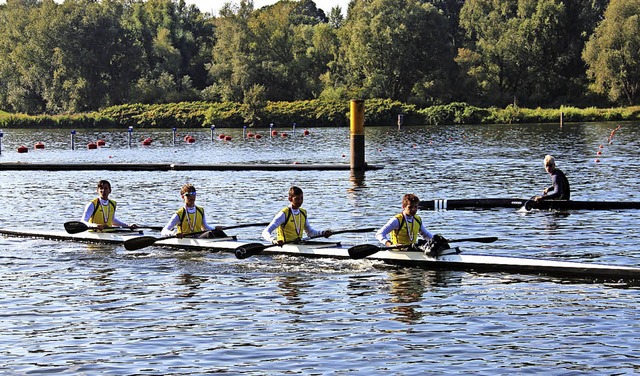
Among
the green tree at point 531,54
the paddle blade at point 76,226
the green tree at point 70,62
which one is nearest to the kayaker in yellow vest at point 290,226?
the paddle blade at point 76,226

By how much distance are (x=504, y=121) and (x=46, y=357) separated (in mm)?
95126

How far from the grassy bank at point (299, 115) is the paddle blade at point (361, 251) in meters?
84.8

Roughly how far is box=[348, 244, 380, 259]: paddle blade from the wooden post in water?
22443 mm

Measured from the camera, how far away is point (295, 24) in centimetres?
15350

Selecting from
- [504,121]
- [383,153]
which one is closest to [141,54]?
[504,121]

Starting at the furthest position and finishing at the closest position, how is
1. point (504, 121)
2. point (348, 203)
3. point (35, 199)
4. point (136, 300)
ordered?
1. point (504, 121)
2. point (35, 199)
3. point (348, 203)
4. point (136, 300)

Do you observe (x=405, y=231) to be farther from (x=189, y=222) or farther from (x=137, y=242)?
(x=137, y=242)

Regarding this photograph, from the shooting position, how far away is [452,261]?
1944cm

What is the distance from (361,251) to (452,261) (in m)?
1.82

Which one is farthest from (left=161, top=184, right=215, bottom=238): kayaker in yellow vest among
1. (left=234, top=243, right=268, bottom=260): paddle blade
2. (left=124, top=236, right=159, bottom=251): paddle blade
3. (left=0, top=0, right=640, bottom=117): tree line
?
(left=0, top=0, right=640, bottom=117): tree line

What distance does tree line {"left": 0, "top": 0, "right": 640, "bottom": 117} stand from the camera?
4459 inches

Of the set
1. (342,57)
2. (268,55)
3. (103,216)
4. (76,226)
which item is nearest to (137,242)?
(103,216)

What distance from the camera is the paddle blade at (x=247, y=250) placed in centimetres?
2045

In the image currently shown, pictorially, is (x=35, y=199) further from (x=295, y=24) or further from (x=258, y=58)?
(x=295, y=24)
